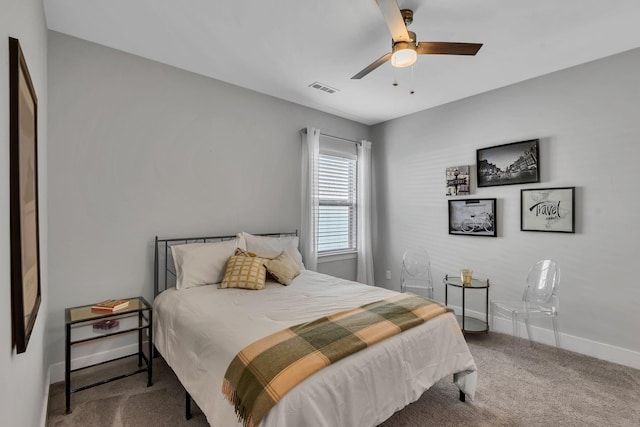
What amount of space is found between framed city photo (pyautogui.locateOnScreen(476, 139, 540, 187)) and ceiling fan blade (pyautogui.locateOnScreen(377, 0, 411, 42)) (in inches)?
83.4

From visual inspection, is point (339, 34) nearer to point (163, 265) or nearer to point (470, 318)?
point (163, 265)

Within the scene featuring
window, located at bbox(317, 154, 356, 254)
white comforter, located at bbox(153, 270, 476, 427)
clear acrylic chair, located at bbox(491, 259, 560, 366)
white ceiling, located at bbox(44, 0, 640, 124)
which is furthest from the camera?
window, located at bbox(317, 154, 356, 254)

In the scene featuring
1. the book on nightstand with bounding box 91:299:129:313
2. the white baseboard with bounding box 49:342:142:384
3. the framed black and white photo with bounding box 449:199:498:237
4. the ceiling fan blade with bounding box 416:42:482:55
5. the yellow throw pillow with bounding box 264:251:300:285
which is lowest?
the white baseboard with bounding box 49:342:142:384

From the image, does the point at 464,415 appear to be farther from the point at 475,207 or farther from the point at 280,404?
the point at 475,207

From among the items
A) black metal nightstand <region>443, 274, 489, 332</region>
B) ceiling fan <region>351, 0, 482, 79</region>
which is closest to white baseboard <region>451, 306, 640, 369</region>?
black metal nightstand <region>443, 274, 489, 332</region>

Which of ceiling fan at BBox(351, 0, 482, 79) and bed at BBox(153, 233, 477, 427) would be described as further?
ceiling fan at BBox(351, 0, 482, 79)

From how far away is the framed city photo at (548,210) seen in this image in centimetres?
309


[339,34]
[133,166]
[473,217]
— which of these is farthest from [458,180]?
[133,166]

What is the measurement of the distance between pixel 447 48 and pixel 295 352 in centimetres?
221

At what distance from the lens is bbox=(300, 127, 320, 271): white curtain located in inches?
159

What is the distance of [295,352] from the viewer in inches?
60.4

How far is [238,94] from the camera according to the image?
11.7 feet

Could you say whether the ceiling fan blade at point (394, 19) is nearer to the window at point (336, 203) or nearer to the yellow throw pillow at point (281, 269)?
the yellow throw pillow at point (281, 269)

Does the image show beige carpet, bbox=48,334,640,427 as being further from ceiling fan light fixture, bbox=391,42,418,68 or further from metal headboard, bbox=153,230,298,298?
ceiling fan light fixture, bbox=391,42,418,68
